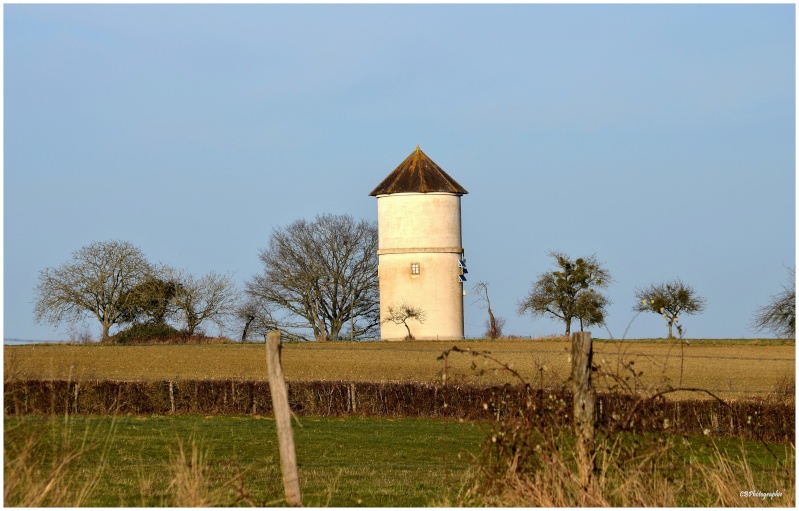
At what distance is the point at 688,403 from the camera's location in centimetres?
2661

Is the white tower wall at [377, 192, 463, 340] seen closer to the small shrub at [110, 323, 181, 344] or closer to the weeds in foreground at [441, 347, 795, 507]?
the small shrub at [110, 323, 181, 344]

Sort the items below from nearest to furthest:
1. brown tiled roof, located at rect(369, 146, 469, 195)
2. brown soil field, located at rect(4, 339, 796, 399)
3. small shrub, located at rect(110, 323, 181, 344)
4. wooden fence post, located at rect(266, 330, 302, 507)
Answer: wooden fence post, located at rect(266, 330, 302, 507), brown soil field, located at rect(4, 339, 796, 399), small shrub, located at rect(110, 323, 181, 344), brown tiled roof, located at rect(369, 146, 469, 195)

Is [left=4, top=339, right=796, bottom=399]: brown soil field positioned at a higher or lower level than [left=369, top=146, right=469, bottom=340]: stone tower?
lower

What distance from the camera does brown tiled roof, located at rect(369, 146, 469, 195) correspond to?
63125 mm

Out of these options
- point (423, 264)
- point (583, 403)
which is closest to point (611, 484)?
Result: point (583, 403)

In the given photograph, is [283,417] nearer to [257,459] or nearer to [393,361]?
[257,459]

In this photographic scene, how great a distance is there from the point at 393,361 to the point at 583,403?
126ft

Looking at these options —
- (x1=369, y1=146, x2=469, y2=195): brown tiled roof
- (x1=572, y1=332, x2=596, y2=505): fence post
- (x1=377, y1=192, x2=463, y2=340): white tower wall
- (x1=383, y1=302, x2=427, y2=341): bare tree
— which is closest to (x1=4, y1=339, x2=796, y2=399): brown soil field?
(x1=383, y1=302, x2=427, y2=341): bare tree

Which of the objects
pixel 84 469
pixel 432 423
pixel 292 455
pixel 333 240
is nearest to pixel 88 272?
pixel 333 240

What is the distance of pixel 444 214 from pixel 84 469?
154 feet

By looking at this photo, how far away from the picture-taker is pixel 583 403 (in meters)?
9.31

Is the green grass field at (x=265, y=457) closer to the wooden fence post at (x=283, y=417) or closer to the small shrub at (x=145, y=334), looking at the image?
the wooden fence post at (x=283, y=417)

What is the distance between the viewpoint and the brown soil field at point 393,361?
127 ft

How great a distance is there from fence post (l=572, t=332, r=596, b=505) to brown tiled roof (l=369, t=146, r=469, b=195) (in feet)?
175
